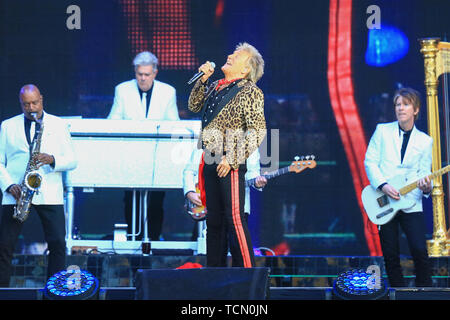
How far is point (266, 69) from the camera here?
8172 millimetres

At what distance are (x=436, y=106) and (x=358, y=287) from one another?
2.80 metres

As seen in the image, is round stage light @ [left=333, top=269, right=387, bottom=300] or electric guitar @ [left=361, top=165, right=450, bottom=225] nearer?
round stage light @ [left=333, top=269, right=387, bottom=300]

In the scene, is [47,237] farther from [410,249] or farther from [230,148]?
[410,249]

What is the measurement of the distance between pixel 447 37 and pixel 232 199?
4.26 meters

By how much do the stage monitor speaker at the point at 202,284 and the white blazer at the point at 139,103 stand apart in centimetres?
381

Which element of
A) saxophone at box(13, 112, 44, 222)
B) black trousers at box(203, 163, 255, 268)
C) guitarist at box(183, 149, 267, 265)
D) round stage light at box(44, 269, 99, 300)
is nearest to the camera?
round stage light at box(44, 269, 99, 300)

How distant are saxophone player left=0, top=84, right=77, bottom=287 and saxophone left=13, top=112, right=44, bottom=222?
1cm

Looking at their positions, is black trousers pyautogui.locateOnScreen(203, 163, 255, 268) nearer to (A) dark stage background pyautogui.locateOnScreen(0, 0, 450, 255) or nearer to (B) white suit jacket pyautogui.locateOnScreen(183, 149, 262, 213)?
(B) white suit jacket pyautogui.locateOnScreen(183, 149, 262, 213)

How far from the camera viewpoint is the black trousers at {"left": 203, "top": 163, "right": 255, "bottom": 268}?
4664 millimetres

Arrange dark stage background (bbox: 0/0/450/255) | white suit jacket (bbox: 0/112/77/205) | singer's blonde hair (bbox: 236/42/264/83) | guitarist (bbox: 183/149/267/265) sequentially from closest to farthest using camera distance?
singer's blonde hair (bbox: 236/42/264/83), guitarist (bbox: 183/149/267/265), white suit jacket (bbox: 0/112/77/205), dark stage background (bbox: 0/0/450/255)

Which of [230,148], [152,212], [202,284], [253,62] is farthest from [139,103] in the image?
[202,284]

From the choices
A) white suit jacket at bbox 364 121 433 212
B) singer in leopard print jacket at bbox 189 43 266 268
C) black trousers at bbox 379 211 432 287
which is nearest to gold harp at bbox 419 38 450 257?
white suit jacket at bbox 364 121 433 212
